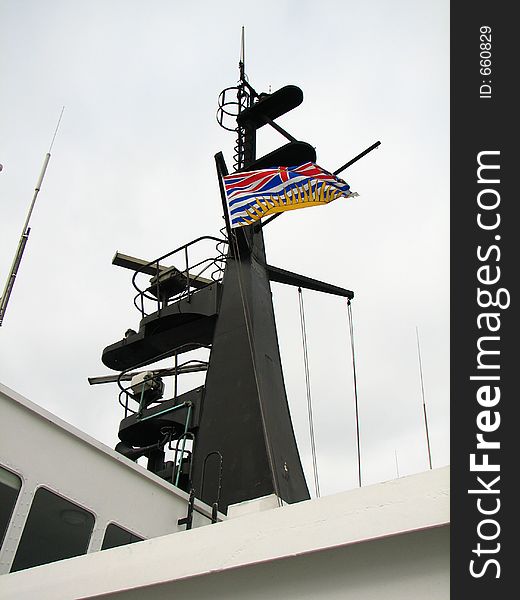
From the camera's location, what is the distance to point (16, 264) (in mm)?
6922

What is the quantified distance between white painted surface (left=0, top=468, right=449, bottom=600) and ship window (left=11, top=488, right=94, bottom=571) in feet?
5.95

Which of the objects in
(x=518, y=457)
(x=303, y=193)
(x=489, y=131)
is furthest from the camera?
(x=303, y=193)

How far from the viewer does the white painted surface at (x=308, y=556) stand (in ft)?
10.6

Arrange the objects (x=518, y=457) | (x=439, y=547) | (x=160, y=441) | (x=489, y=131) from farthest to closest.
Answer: (x=160, y=441) < (x=489, y=131) < (x=439, y=547) < (x=518, y=457)

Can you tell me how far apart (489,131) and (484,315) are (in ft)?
3.92

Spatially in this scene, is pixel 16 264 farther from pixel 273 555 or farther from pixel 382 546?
pixel 382 546

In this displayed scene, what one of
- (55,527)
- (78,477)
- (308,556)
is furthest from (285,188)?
(308,556)

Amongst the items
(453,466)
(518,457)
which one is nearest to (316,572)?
(453,466)

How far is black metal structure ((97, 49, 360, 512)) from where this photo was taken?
797cm

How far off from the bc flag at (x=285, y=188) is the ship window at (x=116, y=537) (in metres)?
4.59

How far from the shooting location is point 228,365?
9070mm

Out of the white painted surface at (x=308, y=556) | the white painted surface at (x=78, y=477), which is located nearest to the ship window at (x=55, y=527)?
the white painted surface at (x=78, y=477)

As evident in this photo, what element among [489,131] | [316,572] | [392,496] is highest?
[489,131]

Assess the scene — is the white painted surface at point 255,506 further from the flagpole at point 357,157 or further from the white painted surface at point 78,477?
the flagpole at point 357,157
